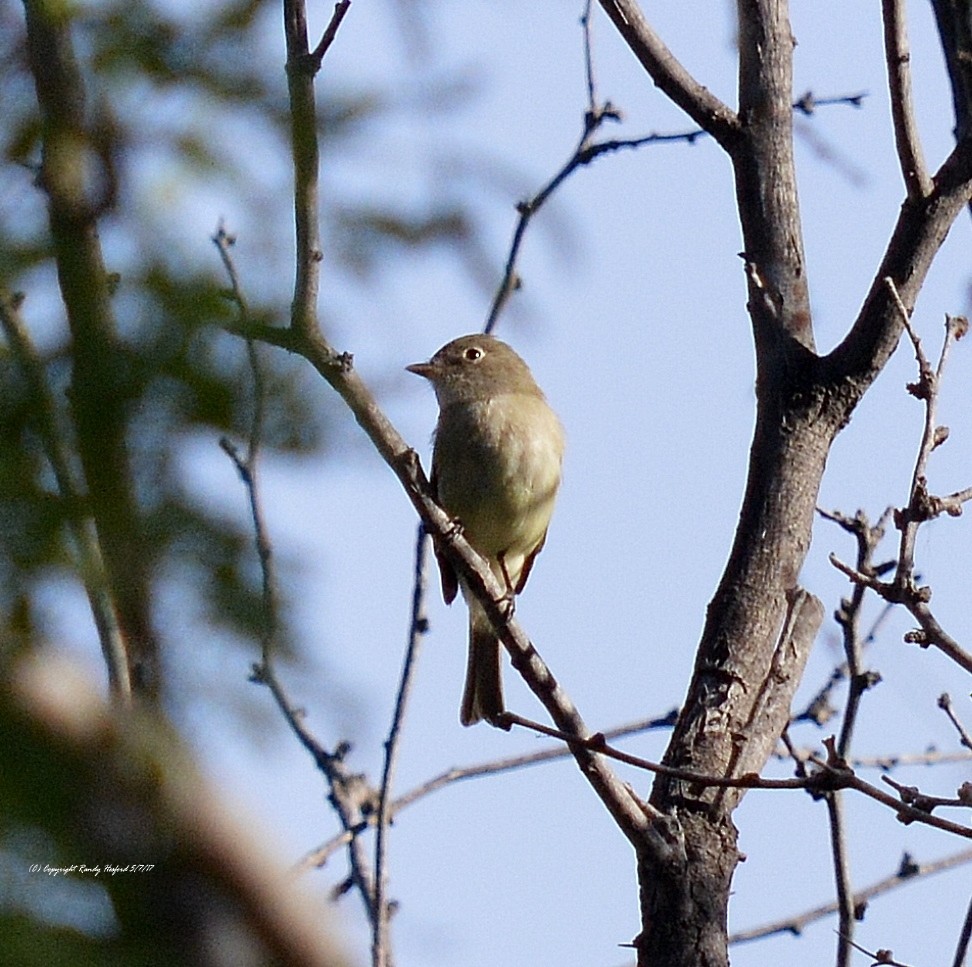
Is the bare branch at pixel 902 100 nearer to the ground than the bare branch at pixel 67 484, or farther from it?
farther from it

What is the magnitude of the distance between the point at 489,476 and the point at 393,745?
262cm

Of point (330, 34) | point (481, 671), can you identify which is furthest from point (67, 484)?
point (481, 671)

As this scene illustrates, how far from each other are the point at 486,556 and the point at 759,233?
10.1ft

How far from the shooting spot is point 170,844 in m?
1.07

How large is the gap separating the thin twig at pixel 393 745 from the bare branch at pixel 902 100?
172 centimetres

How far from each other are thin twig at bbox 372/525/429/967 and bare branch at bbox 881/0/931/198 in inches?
67.8

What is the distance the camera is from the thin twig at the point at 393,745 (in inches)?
160

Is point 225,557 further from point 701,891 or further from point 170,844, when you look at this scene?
point 701,891

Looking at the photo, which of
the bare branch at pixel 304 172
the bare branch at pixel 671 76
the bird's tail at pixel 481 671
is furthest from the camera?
the bird's tail at pixel 481 671

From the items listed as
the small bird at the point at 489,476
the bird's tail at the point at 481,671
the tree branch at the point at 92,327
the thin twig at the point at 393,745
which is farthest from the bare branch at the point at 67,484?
the bird's tail at the point at 481,671

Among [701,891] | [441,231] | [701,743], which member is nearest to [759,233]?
[701,743]

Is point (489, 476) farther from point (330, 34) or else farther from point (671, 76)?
point (330, 34)

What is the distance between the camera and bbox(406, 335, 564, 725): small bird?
6.93 meters

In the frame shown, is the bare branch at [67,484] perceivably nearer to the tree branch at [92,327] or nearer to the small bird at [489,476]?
the tree branch at [92,327]
